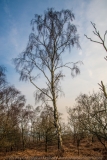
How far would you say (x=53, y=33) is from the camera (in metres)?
9.52

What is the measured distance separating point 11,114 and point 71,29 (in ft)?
40.4

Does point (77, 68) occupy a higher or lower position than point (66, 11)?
lower

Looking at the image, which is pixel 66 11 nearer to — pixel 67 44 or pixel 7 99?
pixel 67 44

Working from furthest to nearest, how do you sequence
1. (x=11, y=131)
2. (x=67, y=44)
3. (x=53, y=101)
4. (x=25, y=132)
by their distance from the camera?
(x=25, y=132) < (x=11, y=131) < (x=67, y=44) < (x=53, y=101)

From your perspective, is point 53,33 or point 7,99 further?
point 7,99

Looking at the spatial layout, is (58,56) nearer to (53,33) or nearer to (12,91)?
(53,33)

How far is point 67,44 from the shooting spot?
966 cm

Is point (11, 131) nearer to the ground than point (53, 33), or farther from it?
nearer to the ground

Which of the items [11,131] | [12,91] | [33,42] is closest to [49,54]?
[33,42]

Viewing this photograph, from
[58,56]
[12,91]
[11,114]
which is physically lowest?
[11,114]

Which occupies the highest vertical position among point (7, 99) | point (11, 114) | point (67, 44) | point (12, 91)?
point (67, 44)

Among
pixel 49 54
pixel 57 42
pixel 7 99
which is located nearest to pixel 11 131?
pixel 7 99

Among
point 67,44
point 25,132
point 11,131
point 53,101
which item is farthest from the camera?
point 25,132

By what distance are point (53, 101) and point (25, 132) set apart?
18167 mm
